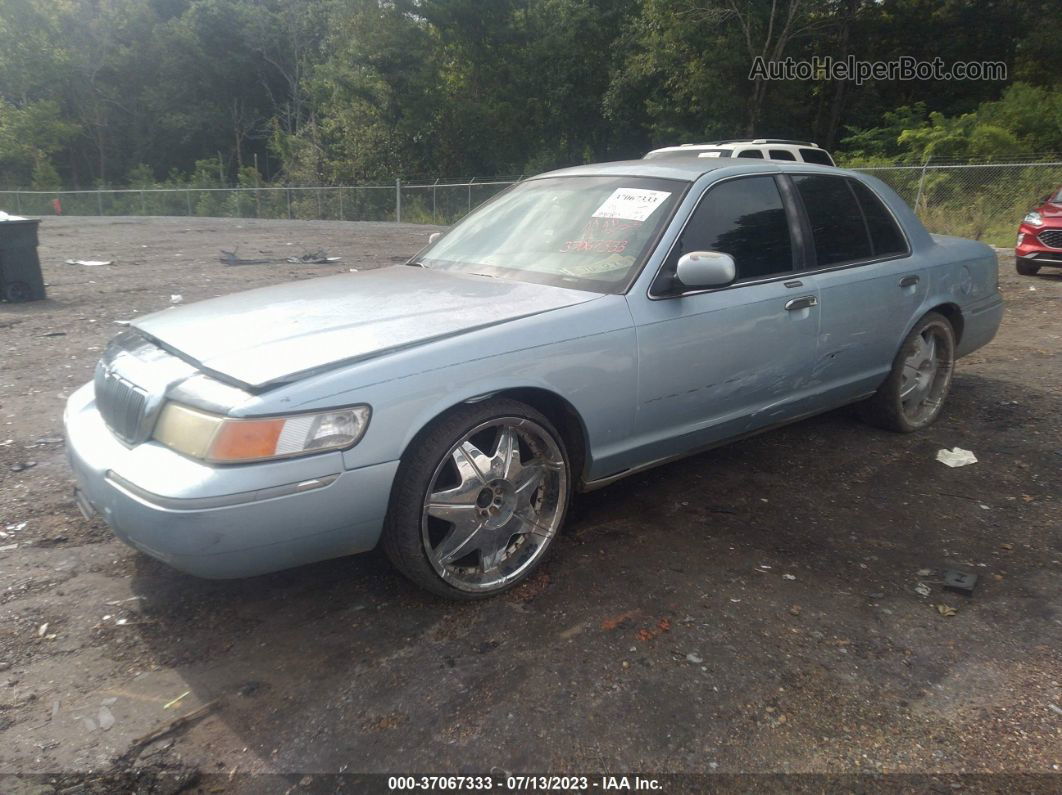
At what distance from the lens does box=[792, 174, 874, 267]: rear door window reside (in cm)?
417

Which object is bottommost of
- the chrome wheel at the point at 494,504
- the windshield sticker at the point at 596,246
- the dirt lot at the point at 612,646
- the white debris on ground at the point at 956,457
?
the dirt lot at the point at 612,646

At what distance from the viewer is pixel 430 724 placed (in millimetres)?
2387

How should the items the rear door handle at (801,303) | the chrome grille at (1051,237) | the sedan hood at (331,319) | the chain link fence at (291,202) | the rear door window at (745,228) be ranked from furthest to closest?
the chain link fence at (291,202) → the chrome grille at (1051,237) → the rear door handle at (801,303) → the rear door window at (745,228) → the sedan hood at (331,319)

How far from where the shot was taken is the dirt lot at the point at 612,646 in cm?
229

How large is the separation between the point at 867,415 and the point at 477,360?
10.2ft

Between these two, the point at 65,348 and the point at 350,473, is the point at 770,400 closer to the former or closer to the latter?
the point at 350,473

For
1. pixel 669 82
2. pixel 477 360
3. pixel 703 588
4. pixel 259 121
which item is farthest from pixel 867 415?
pixel 259 121

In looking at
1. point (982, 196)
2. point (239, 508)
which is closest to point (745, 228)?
point (239, 508)

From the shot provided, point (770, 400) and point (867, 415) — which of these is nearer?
point (770, 400)

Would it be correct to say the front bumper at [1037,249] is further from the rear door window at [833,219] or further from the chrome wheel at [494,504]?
the chrome wheel at [494,504]

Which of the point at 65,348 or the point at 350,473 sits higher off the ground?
the point at 350,473

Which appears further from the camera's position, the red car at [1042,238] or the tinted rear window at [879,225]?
the red car at [1042,238]

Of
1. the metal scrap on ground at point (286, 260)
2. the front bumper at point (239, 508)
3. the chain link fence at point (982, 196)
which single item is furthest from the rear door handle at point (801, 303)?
the chain link fence at point (982, 196)

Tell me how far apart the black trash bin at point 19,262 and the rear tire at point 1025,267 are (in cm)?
1290
